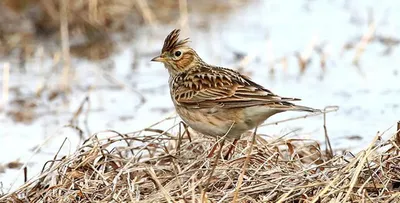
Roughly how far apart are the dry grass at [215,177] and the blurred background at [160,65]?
1523mm

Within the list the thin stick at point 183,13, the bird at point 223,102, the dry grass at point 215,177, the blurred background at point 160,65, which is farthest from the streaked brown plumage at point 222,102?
the thin stick at point 183,13

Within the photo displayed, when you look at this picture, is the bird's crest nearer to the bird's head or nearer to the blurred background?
the bird's head

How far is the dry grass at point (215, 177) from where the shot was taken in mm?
5379

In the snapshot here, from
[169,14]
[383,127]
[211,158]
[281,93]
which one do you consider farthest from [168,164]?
[169,14]

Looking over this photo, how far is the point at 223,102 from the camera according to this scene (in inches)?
258

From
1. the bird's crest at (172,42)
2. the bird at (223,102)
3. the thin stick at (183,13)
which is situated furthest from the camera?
the thin stick at (183,13)

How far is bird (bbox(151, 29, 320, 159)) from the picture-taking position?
20.8ft

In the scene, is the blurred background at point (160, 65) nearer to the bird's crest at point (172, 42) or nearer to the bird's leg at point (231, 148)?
the bird's crest at point (172, 42)

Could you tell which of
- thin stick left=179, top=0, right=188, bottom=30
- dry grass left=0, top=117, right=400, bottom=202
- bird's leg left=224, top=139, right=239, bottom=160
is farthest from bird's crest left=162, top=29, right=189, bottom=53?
thin stick left=179, top=0, right=188, bottom=30

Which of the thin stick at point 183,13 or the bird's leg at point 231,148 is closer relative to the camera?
the bird's leg at point 231,148

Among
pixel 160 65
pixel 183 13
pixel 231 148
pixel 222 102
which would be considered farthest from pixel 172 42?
pixel 183 13

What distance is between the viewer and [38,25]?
39.2 ft

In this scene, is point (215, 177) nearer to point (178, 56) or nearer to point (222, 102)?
point (222, 102)

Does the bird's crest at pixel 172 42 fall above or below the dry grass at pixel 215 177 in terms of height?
above
